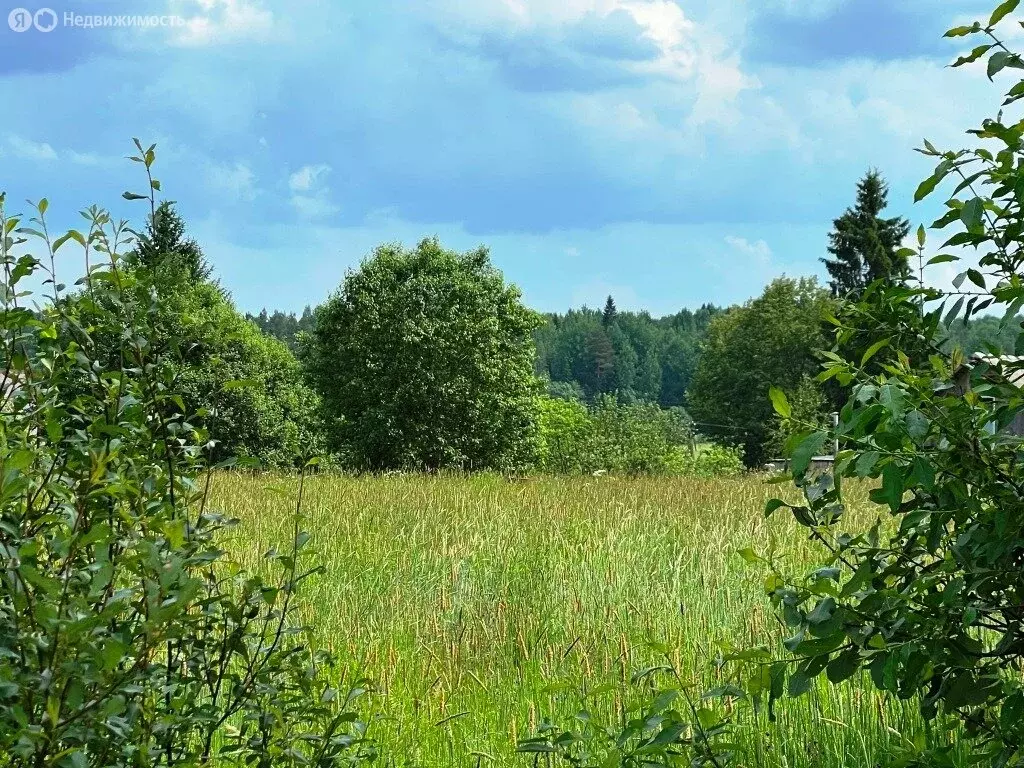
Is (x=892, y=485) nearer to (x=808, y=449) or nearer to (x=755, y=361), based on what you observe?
(x=808, y=449)

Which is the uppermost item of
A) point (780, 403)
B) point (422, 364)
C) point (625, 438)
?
point (422, 364)

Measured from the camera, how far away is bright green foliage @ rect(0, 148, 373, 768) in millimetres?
1821

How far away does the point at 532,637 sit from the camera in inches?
207

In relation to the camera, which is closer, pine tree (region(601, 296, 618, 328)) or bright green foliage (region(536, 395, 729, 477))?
bright green foliage (region(536, 395, 729, 477))

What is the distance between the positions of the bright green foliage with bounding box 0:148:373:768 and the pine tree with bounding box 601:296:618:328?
516 ft

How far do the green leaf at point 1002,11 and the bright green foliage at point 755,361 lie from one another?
58.2 m

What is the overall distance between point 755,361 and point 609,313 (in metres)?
101

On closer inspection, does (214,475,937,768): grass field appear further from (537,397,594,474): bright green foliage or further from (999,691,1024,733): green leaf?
(537,397,594,474): bright green foliage

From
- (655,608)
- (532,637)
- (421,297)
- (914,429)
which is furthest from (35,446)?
(421,297)

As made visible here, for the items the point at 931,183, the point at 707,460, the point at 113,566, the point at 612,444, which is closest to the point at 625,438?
the point at 612,444

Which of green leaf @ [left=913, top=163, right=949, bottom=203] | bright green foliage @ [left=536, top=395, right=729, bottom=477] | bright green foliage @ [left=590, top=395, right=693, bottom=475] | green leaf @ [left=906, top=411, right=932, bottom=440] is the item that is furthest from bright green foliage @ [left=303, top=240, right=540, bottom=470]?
green leaf @ [left=906, top=411, right=932, bottom=440]

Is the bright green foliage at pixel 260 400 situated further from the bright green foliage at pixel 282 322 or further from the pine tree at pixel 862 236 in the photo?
the bright green foliage at pixel 282 322

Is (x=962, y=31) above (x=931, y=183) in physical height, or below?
above

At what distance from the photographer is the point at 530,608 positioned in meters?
Result: 5.93
